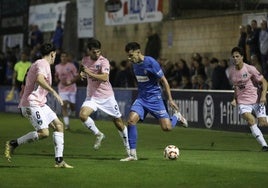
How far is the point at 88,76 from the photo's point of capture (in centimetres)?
1695

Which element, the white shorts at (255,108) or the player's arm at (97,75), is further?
the white shorts at (255,108)

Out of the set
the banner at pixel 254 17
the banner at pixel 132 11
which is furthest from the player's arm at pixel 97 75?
the banner at pixel 132 11

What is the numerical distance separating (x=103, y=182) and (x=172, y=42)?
19814 millimetres

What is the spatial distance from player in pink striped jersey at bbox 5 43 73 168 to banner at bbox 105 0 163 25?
18192 millimetres

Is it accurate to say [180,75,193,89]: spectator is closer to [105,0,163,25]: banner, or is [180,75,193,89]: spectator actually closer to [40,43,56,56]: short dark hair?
[105,0,163,25]: banner

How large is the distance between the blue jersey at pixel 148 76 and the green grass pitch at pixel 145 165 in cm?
123

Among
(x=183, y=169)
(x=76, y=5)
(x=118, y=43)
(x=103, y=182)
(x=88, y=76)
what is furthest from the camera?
(x=76, y=5)

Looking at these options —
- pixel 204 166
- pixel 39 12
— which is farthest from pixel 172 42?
pixel 204 166

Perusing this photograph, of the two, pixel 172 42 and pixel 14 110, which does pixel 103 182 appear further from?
pixel 14 110

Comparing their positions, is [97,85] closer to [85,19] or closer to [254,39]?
[254,39]

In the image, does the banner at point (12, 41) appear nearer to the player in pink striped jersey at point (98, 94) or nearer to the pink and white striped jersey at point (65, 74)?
the pink and white striped jersey at point (65, 74)

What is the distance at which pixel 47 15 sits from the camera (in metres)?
39.0

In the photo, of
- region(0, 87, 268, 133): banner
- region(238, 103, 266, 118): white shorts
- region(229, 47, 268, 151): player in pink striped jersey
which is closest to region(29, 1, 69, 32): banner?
region(0, 87, 268, 133): banner

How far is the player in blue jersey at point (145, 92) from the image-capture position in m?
15.2
